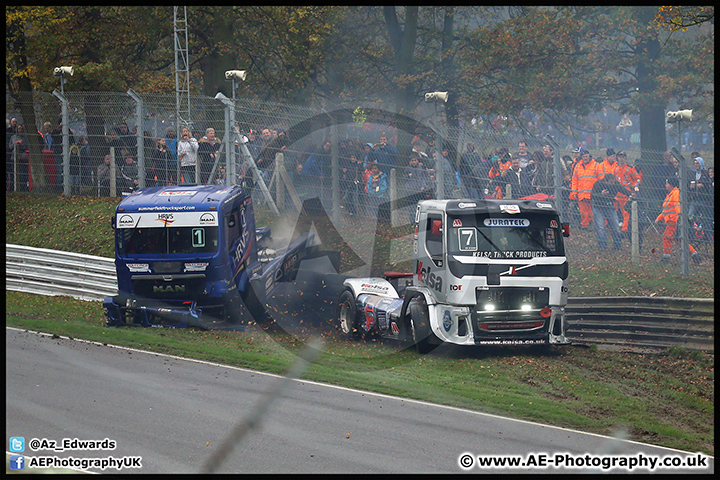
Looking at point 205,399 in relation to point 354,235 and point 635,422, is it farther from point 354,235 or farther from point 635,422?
point 354,235

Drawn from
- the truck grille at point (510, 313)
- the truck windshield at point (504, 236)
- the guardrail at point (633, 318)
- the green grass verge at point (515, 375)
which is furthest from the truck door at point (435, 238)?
the guardrail at point (633, 318)

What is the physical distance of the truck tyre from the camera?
12570 mm

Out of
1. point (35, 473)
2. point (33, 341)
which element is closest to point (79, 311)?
point (33, 341)

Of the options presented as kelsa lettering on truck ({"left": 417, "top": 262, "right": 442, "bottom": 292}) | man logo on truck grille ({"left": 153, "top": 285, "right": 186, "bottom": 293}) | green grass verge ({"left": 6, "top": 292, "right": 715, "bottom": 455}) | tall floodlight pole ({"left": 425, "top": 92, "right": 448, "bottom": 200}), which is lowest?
green grass verge ({"left": 6, "top": 292, "right": 715, "bottom": 455})

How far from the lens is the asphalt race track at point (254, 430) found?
7.88m

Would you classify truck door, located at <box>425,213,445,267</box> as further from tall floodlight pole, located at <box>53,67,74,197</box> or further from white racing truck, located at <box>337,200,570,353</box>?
tall floodlight pole, located at <box>53,67,74,197</box>

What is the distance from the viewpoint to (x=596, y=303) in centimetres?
1490

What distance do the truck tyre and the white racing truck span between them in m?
0.02

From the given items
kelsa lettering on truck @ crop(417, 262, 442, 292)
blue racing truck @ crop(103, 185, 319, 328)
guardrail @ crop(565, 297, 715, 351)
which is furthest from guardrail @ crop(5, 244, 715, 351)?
kelsa lettering on truck @ crop(417, 262, 442, 292)

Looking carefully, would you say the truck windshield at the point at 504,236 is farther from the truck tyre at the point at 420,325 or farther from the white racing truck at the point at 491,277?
the truck tyre at the point at 420,325

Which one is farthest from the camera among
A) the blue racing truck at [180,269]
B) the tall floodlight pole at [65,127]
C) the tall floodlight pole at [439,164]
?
the tall floodlight pole at [65,127]

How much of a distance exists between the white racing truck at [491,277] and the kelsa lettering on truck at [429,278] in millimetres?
15

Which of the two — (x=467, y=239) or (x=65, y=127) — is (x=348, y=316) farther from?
(x=65, y=127)

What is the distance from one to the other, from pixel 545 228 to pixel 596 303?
9.97ft
